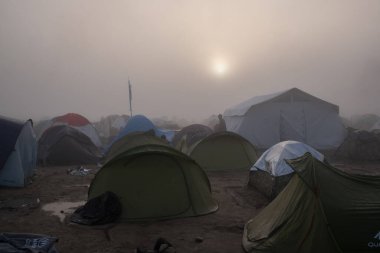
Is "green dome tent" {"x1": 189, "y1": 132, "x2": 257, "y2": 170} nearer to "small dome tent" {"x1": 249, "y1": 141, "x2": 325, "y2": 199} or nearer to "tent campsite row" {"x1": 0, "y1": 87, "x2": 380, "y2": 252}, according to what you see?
"tent campsite row" {"x1": 0, "y1": 87, "x2": 380, "y2": 252}

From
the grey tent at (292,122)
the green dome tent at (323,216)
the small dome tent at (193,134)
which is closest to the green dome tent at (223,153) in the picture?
the small dome tent at (193,134)

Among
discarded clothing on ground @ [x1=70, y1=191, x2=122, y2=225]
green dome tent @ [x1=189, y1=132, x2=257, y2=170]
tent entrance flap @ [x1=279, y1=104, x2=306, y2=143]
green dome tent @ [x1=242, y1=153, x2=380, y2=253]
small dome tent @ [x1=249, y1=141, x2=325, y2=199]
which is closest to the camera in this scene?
green dome tent @ [x1=242, y1=153, x2=380, y2=253]

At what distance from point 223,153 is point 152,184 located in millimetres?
7289

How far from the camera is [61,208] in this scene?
970 centimetres

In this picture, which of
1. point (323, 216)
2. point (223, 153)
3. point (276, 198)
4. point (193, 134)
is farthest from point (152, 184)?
point (193, 134)

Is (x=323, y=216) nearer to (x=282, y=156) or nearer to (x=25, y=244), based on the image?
(x=25, y=244)

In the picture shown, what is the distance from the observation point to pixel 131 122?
65.1 feet

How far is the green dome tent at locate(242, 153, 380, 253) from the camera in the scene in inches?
226

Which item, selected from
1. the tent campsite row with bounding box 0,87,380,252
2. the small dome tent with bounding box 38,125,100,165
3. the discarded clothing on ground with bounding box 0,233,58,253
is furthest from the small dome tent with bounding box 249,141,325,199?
the small dome tent with bounding box 38,125,100,165

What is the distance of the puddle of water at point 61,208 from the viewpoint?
911 cm

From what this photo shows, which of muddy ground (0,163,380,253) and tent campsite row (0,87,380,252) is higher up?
tent campsite row (0,87,380,252)

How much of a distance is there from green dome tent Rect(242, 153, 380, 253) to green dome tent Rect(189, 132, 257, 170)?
8790mm

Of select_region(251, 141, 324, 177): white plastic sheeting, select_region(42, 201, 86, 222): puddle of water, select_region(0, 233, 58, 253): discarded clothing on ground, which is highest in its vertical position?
select_region(0, 233, 58, 253): discarded clothing on ground

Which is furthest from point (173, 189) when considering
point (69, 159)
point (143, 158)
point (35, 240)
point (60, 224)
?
point (69, 159)
